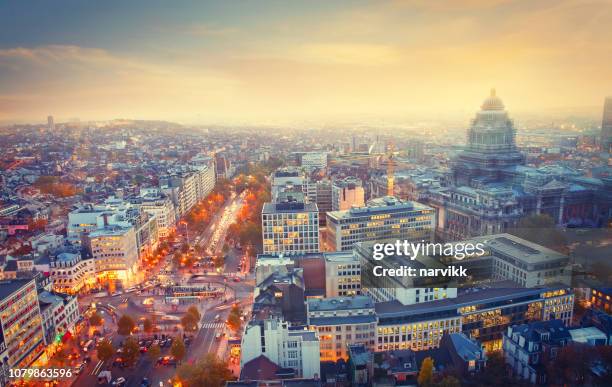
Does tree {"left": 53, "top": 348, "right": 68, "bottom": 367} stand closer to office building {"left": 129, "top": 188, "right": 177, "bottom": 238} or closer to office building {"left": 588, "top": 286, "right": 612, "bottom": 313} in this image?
office building {"left": 129, "top": 188, "right": 177, "bottom": 238}

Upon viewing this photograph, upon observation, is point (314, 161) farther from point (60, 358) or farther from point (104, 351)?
point (60, 358)

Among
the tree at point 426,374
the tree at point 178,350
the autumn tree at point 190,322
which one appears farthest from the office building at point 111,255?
the tree at point 426,374

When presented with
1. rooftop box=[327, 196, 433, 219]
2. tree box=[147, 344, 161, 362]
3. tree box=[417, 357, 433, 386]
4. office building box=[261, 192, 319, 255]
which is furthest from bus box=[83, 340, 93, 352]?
rooftop box=[327, 196, 433, 219]

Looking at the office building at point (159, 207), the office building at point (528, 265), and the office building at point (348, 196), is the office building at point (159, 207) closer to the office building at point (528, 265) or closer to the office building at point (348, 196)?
the office building at point (348, 196)

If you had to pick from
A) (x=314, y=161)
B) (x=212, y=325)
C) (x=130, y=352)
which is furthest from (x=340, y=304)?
(x=314, y=161)

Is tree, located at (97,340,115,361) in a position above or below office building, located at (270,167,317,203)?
below

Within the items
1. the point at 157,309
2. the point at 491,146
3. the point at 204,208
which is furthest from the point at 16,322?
the point at 491,146
